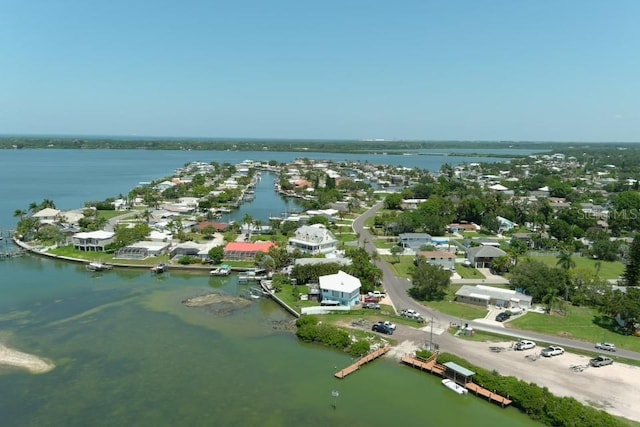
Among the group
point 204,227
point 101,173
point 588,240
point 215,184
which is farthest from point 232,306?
point 101,173

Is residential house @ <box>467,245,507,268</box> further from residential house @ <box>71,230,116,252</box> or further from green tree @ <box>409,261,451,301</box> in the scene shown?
residential house @ <box>71,230,116,252</box>

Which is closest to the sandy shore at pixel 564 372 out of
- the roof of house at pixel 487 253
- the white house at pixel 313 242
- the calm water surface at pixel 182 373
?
the calm water surface at pixel 182 373

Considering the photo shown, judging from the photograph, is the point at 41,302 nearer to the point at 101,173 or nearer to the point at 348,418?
the point at 348,418

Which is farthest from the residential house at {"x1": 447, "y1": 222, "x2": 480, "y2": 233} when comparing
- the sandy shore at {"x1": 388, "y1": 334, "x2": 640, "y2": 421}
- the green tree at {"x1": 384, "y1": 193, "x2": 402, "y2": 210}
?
the sandy shore at {"x1": 388, "y1": 334, "x2": 640, "y2": 421}

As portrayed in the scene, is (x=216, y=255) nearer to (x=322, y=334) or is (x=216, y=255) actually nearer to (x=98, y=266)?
(x=98, y=266)

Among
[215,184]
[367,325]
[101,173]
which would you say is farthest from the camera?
[101,173]

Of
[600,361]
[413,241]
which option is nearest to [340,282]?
[600,361]
